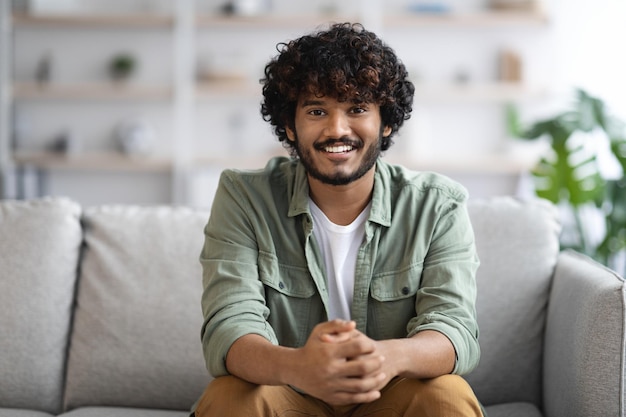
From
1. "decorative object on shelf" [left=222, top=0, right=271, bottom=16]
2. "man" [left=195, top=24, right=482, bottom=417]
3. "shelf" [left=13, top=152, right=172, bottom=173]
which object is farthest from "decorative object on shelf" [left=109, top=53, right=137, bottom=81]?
"man" [left=195, top=24, right=482, bottom=417]

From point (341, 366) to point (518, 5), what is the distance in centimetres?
425

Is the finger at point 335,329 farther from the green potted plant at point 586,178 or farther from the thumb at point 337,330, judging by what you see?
the green potted plant at point 586,178

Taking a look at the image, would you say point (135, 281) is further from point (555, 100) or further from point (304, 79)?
point (555, 100)

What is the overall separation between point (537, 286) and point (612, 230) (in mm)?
1437

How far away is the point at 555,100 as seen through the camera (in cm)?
542

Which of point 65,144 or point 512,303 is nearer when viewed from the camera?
point 512,303

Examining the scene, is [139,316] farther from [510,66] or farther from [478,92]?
[510,66]

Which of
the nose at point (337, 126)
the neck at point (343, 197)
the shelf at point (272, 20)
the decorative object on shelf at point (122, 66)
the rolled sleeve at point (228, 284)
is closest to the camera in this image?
the rolled sleeve at point (228, 284)

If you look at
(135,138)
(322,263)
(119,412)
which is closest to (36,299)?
(119,412)

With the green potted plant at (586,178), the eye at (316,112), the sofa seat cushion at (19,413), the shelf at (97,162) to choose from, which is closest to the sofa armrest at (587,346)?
the eye at (316,112)

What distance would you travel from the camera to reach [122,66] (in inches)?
214

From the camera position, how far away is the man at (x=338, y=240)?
1729 millimetres

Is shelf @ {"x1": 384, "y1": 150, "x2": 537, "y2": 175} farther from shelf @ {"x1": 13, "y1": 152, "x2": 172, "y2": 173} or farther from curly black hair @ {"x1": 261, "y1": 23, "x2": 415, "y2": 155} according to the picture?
curly black hair @ {"x1": 261, "y1": 23, "x2": 415, "y2": 155}

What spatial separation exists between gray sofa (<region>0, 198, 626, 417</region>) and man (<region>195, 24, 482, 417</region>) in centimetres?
30
